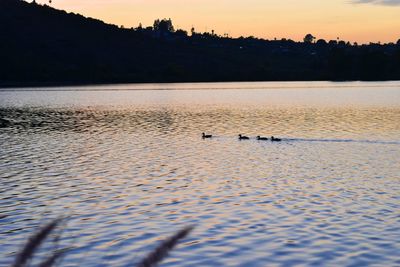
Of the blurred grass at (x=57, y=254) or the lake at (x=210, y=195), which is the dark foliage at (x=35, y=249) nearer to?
the blurred grass at (x=57, y=254)

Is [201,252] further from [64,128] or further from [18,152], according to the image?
[64,128]

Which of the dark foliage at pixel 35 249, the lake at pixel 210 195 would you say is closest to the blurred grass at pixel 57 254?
the dark foliage at pixel 35 249

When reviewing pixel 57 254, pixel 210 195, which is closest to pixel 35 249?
pixel 57 254

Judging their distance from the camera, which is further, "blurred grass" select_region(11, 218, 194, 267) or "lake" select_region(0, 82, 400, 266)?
"lake" select_region(0, 82, 400, 266)

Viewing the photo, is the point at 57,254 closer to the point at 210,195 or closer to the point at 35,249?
the point at 35,249

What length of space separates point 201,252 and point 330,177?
1894 cm

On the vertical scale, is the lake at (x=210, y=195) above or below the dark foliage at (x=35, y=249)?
below

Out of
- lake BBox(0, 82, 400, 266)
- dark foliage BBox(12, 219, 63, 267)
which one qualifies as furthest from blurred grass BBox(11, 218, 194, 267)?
lake BBox(0, 82, 400, 266)

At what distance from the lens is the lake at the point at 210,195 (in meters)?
21.6

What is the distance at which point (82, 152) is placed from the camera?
52.5 meters

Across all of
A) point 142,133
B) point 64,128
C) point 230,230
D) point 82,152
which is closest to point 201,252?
point 230,230

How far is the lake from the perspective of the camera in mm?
21609

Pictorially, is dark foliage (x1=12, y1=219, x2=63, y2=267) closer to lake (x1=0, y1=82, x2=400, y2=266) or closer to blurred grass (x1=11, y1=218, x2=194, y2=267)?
blurred grass (x1=11, y1=218, x2=194, y2=267)

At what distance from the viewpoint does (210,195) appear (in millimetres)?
32062
